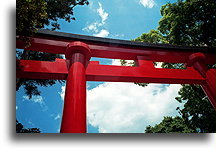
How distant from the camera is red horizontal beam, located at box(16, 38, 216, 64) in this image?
2.15 m

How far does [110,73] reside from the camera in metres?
2.02

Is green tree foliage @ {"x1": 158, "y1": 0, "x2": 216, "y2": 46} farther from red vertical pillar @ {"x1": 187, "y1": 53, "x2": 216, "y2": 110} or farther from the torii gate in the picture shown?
red vertical pillar @ {"x1": 187, "y1": 53, "x2": 216, "y2": 110}

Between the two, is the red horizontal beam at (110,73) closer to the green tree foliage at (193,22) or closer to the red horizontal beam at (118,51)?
the red horizontal beam at (118,51)

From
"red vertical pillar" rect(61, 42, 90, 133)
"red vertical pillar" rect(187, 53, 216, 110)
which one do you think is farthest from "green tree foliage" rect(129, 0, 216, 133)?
"red vertical pillar" rect(61, 42, 90, 133)

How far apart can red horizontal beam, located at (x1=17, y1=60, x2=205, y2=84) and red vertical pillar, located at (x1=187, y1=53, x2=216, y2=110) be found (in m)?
0.07

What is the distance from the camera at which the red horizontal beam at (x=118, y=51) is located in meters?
2.15

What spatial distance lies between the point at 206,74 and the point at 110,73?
4.53 feet

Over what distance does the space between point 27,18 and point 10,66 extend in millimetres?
506

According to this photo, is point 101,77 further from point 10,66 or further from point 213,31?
point 213,31

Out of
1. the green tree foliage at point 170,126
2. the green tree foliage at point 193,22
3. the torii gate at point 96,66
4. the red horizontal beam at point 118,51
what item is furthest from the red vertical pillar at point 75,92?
the green tree foliage at point 170,126

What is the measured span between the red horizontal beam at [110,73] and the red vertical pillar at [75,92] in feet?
0.43

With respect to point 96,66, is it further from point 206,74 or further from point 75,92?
point 206,74

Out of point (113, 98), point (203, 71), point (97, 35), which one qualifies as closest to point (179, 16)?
point (203, 71)

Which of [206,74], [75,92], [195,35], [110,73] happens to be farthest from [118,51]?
[195,35]
